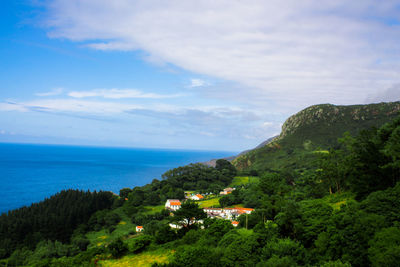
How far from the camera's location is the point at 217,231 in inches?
1051

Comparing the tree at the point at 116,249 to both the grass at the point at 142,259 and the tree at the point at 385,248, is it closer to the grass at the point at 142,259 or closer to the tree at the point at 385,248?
the grass at the point at 142,259

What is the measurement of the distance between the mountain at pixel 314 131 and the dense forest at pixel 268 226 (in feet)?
254

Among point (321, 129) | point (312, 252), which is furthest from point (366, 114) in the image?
point (312, 252)

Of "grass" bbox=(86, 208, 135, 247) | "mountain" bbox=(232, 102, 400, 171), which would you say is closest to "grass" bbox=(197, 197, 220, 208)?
"grass" bbox=(86, 208, 135, 247)

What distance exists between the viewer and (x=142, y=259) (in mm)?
26469

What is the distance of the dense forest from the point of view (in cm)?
1596

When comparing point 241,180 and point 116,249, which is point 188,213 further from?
point 241,180

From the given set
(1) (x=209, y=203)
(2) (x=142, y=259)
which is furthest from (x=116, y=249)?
(1) (x=209, y=203)

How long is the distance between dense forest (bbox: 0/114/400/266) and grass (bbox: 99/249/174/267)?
0.13 m

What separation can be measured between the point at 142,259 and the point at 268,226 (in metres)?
13.6

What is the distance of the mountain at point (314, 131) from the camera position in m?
132

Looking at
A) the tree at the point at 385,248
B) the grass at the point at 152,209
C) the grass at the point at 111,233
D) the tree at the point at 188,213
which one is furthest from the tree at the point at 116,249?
the grass at the point at 152,209

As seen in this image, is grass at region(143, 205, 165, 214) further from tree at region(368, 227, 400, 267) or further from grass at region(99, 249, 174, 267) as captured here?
tree at region(368, 227, 400, 267)

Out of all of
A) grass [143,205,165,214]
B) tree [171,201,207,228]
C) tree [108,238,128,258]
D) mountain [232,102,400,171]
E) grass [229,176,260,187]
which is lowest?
grass [143,205,165,214]
